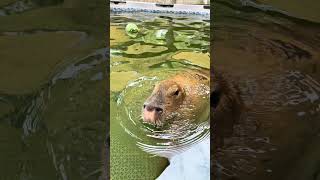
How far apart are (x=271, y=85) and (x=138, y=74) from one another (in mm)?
→ 356

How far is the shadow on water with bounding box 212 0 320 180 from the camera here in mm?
1293

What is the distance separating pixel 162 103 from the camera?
1.26 m

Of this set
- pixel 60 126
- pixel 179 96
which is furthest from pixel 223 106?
pixel 60 126

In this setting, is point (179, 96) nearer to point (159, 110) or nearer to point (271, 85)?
point (159, 110)

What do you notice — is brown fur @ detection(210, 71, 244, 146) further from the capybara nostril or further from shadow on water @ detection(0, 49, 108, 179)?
shadow on water @ detection(0, 49, 108, 179)

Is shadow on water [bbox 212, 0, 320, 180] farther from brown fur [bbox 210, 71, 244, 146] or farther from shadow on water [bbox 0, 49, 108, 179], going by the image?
shadow on water [bbox 0, 49, 108, 179]

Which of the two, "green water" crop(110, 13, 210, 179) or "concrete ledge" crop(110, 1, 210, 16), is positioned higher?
"concrete ledge" crop(110, 1, 210, 16)

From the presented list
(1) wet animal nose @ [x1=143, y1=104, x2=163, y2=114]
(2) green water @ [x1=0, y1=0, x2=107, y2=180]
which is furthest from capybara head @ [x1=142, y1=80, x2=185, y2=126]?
(2) green water @ [x1=0, y1=0, x2=107, y2=180]

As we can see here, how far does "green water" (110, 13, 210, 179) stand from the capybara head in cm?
2

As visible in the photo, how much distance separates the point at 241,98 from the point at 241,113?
40mm

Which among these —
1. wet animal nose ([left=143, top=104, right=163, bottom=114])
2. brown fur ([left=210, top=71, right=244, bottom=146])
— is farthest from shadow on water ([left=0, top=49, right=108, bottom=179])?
brown fur ([left=210, top=71, right=244, bottom=146])

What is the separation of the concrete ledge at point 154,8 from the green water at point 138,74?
0.5 inches

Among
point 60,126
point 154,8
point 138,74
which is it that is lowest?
point 60,126

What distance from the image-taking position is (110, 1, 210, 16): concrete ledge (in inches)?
49.5
